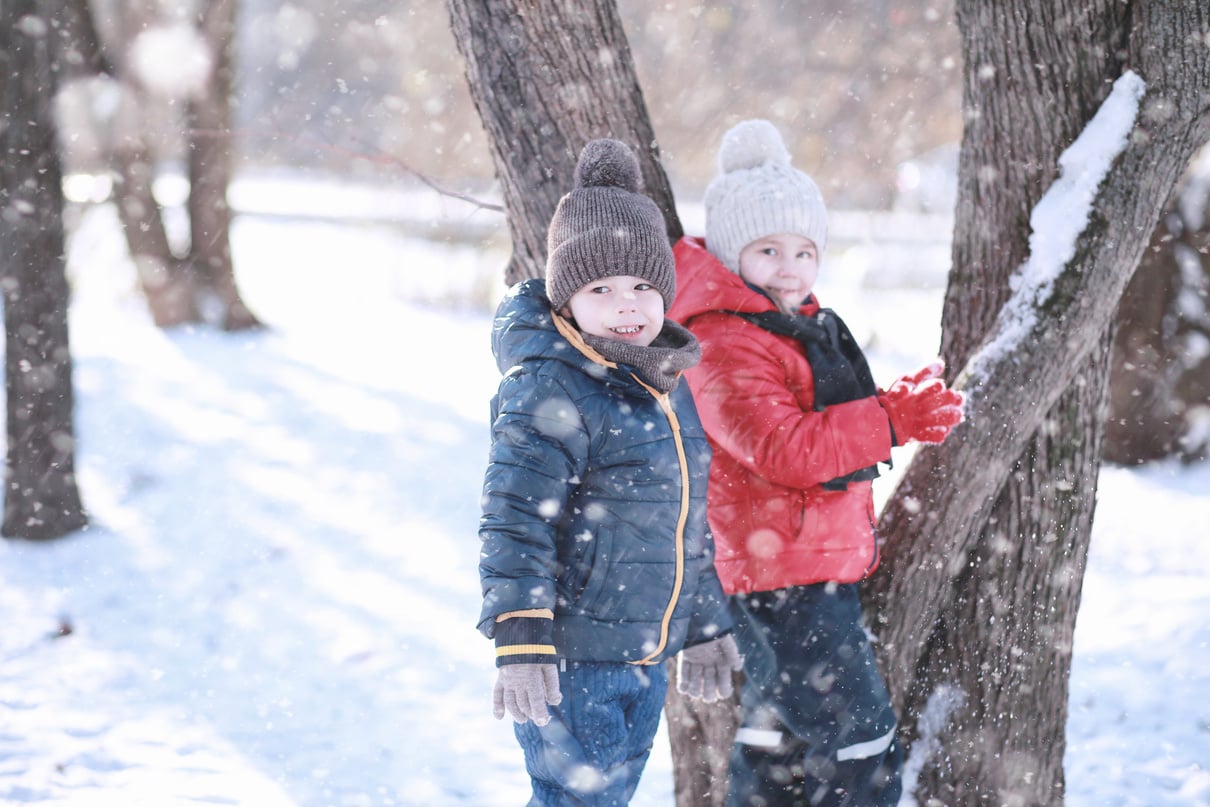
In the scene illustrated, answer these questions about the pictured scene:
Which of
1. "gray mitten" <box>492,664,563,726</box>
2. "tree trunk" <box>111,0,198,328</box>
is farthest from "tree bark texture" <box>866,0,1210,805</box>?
"tree trunk" <box>111,0,198,328</box>

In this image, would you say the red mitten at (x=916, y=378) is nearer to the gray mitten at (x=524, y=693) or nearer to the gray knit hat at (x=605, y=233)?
the gray knit hat at (x=605, y=233)

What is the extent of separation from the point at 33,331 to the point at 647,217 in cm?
448

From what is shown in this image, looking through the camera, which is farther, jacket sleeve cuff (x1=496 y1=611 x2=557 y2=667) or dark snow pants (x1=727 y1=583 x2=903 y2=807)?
dark snow pants (x1=727 y1=583 x2=903 y2=807)

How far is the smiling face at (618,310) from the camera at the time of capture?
205cm

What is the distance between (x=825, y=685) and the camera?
2309 millimetres

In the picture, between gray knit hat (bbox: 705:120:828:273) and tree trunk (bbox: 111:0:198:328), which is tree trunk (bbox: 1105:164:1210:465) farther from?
tree trunk (bbox: 111:0:198:328)

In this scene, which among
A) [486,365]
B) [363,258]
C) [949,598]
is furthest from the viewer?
[363,258]

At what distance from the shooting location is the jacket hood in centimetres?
232

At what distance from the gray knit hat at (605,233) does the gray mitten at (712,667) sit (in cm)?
80

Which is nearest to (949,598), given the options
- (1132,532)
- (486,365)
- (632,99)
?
(632,99)

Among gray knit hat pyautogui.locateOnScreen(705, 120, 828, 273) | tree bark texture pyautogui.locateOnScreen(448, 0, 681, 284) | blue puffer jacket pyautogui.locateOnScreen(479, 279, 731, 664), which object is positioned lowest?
blue puffer jacket pyautogui.locateOnScreen(479, 279, 731, 664)

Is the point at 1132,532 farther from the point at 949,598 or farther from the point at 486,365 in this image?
the point at 486,365

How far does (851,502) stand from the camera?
2.35m

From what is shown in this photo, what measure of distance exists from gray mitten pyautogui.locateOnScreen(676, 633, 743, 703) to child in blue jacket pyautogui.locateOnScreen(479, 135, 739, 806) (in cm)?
16
